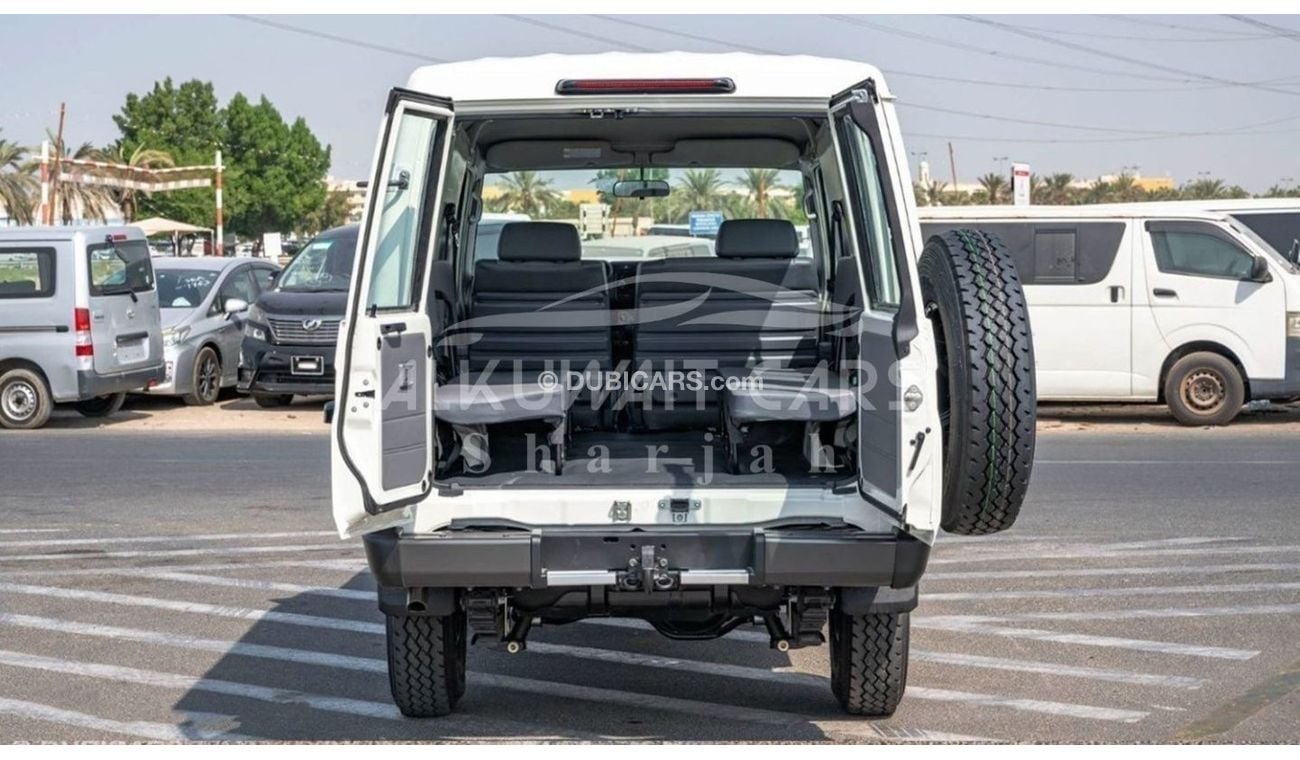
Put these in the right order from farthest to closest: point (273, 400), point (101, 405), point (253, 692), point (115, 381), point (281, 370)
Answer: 1. point (273, 400)
2. point (101, 405)
3. point (281, 370)
4. point (115, 381)
5. point (253, 692)

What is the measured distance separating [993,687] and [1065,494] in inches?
227

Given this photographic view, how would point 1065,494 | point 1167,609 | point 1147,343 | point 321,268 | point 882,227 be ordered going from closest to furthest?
point 882,227 → point 1167,609 → point 1065,494 → point 1147,343 → point 321,268

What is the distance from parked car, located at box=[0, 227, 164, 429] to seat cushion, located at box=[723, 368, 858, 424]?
39.3 ft

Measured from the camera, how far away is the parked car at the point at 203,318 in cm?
1880

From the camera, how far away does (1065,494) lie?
39.9ft

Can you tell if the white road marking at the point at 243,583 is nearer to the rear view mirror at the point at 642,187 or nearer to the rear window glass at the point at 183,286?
the rear view mirror at the point at 642,187

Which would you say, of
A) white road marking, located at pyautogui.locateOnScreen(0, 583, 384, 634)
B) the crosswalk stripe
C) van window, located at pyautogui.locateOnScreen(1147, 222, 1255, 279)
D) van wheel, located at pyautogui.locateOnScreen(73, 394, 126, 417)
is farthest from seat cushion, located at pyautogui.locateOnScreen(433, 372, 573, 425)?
van wheel, located at pyautogui.locateOnScreen(73, 394, 126, 417)

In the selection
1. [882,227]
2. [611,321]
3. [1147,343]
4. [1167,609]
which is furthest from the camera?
[1147,343]

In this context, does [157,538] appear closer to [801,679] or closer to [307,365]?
[801,679]

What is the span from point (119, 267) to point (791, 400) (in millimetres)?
13059

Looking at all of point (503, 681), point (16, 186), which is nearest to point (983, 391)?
point (503, 681)

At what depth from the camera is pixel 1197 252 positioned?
16.8m

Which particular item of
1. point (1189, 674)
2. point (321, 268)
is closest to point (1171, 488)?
point (1189, 674)

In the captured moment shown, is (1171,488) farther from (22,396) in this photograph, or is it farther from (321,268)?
(22,396)
